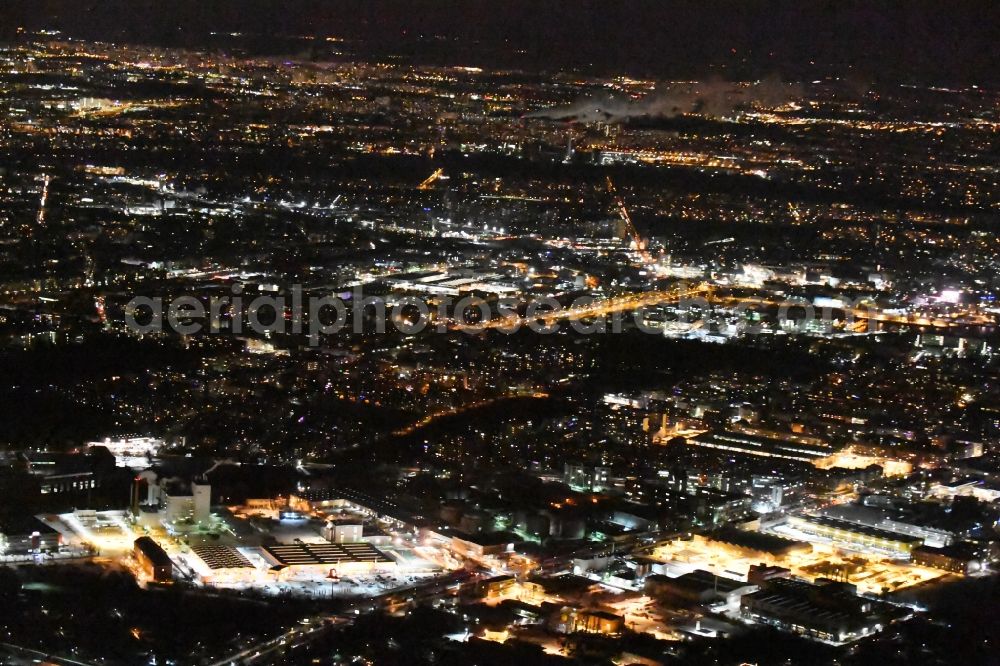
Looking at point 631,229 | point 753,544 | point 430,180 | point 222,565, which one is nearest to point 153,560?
point 222,565

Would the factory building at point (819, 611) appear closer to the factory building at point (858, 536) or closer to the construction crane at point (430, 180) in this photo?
the factory building at point (858, 536)

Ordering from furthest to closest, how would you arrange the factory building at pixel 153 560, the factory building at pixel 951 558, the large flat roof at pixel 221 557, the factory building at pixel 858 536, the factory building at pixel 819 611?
the factory building at pixel 858 536
the factory building at pixel 951 558
the large flat roof at pixel 221 557
the factory building at pixel 153 560
the factory building at pixel 819 611

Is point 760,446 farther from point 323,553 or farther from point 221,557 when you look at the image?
point 221,557

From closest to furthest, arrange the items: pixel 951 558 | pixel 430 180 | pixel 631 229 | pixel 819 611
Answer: pixel 819 611
pixel 951 558
pixel 631 229
pixel 430 180

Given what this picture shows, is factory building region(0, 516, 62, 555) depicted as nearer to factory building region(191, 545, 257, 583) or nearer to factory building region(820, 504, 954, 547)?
factory building region(191, 545, 257, 583)

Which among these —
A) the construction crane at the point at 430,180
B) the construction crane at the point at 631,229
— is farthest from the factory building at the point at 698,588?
the construction crane at the point at 430,180
